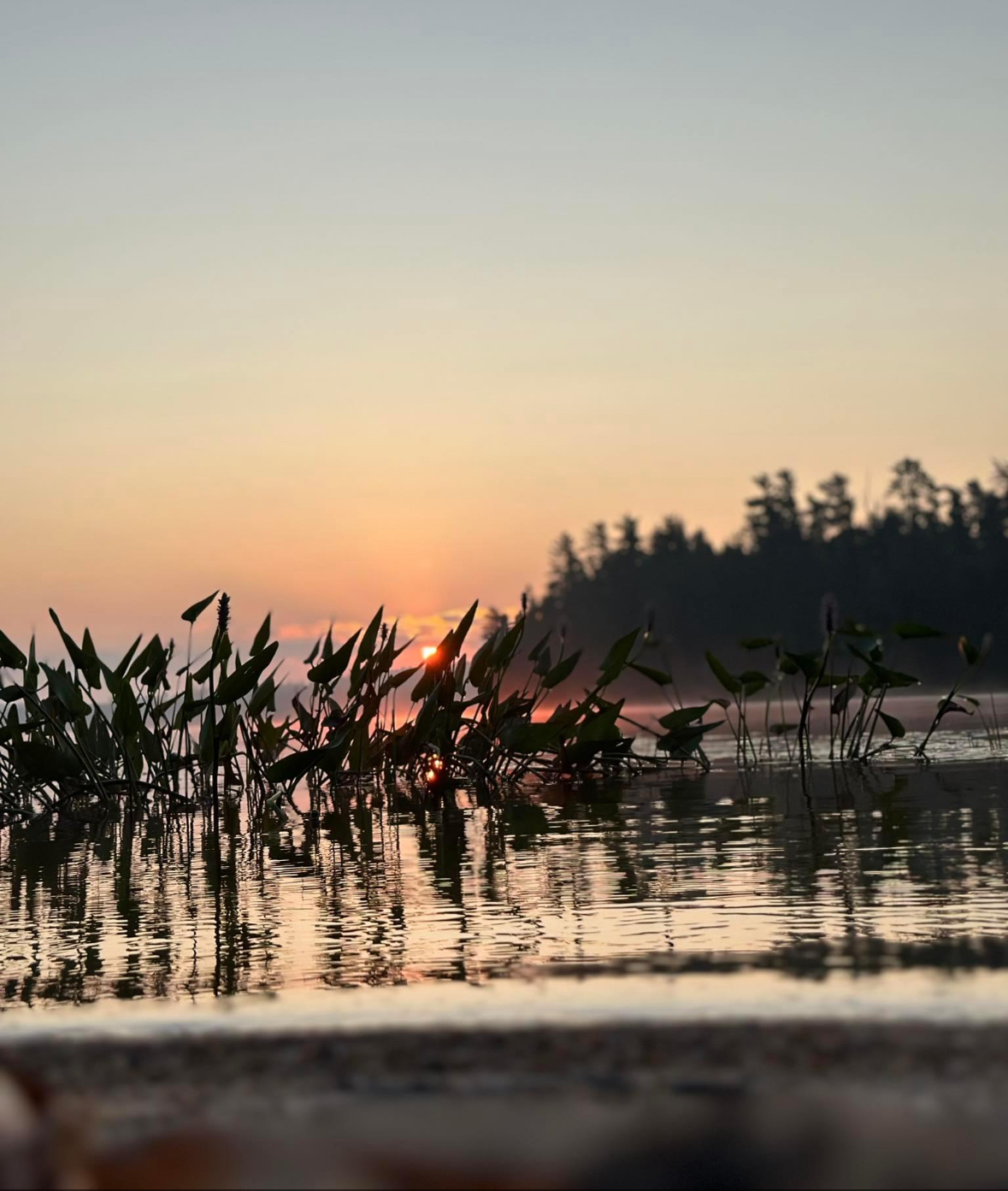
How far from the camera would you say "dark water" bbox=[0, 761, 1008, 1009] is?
1.88m

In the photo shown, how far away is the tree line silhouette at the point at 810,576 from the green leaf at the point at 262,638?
47291 mm

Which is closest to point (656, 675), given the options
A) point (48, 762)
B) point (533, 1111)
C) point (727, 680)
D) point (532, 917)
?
point (727, 680)

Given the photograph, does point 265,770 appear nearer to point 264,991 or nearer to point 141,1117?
point 264,991

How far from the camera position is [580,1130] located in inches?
40.1

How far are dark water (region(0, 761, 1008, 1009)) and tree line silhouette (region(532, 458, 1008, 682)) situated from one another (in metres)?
48.5

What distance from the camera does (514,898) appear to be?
102 inches

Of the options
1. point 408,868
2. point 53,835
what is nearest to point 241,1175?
point 408,868

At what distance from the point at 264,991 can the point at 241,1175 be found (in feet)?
2.71

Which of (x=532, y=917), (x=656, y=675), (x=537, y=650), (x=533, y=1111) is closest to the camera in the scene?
(x=533, y=1111)

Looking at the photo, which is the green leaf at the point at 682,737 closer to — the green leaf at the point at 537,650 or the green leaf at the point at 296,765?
the green leaf at the point at 537,650

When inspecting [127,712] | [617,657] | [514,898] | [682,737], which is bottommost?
[514,898]

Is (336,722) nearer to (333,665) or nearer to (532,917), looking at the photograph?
(333,665)

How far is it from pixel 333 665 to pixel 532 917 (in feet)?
12.2

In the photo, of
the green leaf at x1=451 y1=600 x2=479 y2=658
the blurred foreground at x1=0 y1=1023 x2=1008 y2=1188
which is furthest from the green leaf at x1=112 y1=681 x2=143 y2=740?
the blurred foreground at x1=0 y1=1023 x2=1008 y2=1188
